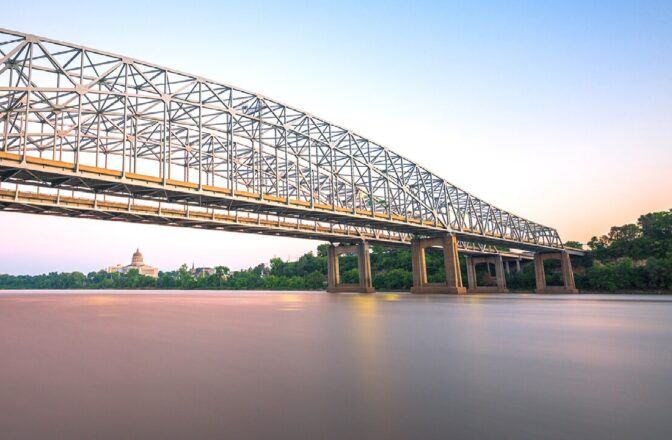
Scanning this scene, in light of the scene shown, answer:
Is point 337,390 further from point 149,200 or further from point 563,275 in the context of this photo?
point 563,275

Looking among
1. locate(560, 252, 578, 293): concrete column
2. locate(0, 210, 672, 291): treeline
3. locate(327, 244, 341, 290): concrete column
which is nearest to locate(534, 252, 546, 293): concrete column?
locate(560, 252, 578, 293): concrete column

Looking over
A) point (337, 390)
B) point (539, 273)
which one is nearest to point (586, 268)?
point (539, 273)

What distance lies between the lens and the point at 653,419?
14.1 feet

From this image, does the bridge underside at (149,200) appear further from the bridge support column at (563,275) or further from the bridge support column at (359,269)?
the bridge support column at (563,275)

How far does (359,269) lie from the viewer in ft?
264

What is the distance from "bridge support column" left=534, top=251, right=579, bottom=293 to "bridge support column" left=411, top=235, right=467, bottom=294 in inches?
1513

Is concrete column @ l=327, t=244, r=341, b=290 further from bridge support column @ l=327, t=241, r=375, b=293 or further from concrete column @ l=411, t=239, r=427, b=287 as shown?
concrete column @ l=411, t=239, r=427, b=287

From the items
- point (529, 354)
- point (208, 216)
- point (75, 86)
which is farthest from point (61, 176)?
point (529, 354)

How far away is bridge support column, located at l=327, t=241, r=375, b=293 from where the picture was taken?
7831 cm

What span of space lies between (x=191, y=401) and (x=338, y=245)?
8126 centimetres

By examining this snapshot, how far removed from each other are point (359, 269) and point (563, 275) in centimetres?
5474

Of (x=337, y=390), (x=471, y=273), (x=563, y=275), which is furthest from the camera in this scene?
(x=471, y=273)

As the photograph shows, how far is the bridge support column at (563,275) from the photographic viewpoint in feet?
315

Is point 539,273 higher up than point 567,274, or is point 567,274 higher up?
point 539,273
